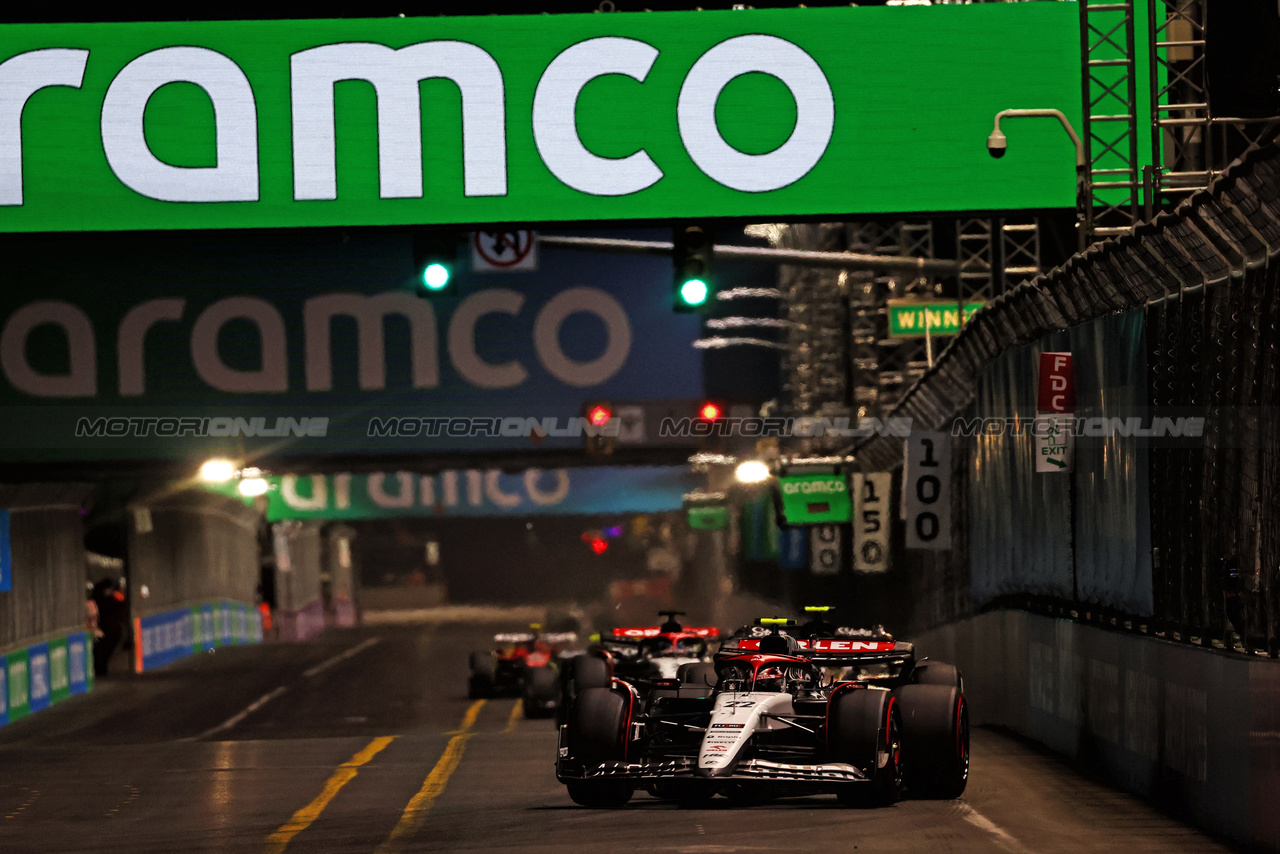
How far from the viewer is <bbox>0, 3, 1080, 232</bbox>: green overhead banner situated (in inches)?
679

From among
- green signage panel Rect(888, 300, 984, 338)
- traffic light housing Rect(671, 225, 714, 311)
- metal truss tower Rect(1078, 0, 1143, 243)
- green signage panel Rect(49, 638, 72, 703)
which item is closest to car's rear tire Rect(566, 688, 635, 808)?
traffic light housing Rect(671, 225, 714, 311)

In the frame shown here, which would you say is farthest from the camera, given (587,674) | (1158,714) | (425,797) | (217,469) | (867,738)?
(217,469)

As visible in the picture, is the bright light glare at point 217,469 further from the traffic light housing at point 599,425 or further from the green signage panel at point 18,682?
the traffic light housing at point 599,425

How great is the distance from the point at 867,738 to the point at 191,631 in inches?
1613

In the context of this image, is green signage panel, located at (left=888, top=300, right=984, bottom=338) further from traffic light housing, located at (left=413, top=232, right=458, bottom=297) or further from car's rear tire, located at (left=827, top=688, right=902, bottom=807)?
car's rear tire, located at (left=827, top=688, right=902, bottom=807)

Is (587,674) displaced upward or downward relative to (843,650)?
downward

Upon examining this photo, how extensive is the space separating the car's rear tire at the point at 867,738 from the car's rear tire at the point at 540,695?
14.8 meters

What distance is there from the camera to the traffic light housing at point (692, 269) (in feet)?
52.1

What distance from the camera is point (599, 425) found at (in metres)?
26.7

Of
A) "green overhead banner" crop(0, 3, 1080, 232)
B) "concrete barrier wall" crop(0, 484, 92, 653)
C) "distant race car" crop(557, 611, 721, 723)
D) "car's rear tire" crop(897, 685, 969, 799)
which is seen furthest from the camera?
"concrete barrier wall" crop(0, 484, 92, 653)

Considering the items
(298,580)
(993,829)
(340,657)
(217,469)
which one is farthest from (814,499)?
(298,580)

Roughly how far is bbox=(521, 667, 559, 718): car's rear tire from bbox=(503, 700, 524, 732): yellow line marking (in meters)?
0.29

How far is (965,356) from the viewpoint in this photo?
21.1m

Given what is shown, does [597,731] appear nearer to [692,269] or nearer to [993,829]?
[993,829]
